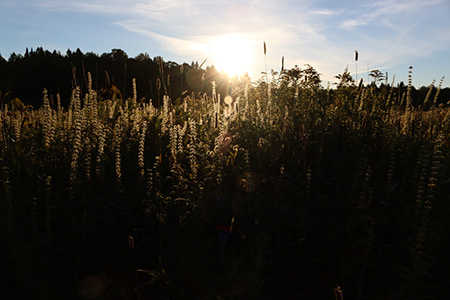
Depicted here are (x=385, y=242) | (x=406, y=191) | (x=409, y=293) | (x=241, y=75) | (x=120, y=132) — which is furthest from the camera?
(x=241, y=75)

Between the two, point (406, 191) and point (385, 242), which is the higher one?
point (406, 191)

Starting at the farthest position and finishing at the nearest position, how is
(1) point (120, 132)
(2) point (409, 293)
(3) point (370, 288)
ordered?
(1) point (120, 132) → (3) point (370, 288) → (2) point (409, 293)

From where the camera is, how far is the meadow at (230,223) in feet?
6.45

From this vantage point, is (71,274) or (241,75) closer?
(71,274)

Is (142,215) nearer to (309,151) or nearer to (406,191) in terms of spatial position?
(309,151)

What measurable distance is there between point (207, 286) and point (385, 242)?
127 cm

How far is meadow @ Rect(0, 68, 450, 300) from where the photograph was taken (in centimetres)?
196

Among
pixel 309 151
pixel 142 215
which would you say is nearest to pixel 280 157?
pixel 309 151

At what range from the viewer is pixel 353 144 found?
9.66 feet

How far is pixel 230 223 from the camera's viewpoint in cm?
240

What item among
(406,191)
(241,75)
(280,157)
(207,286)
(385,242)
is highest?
(241,75)

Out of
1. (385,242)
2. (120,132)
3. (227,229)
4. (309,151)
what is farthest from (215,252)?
(120,132)

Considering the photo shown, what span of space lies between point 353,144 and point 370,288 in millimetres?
1350

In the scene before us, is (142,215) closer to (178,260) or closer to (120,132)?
(178,260)
